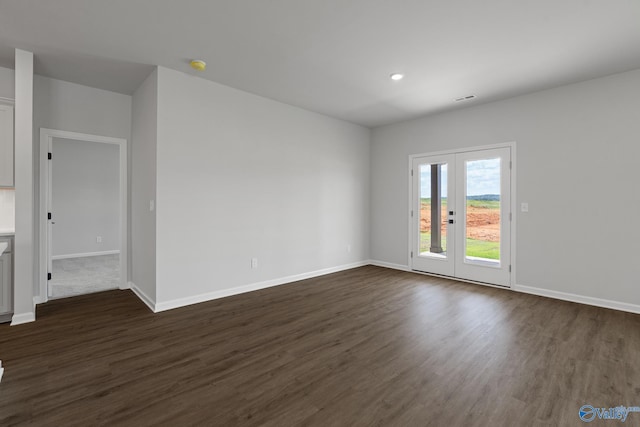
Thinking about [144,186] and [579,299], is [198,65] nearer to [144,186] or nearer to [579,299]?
[144,186]

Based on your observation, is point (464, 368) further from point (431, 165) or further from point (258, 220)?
point (431, 165)

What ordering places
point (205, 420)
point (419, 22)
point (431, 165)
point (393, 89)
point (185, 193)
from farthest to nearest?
point (431, 165)
point (393, 89)
point (185, 193)
point (419, 22)
point (205, 420)

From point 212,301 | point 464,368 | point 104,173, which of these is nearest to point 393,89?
point 464,368

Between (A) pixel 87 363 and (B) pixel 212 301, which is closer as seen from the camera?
(A) pixel 87 363

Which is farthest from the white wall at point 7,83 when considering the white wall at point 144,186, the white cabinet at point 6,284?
the white cabinet at point 6,284

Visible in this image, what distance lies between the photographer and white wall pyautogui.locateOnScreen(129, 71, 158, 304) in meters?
3.65

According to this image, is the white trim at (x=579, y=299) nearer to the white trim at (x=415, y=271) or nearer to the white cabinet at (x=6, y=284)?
the white trim at (x=415, y=271)

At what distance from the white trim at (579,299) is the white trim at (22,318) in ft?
20.2

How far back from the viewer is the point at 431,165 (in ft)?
17.9

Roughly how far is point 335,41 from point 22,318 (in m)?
4.40

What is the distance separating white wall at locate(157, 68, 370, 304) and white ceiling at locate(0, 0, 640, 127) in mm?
456

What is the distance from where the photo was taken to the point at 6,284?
3.21m

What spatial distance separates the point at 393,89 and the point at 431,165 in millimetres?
1801

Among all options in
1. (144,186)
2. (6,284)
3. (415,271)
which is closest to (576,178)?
(415,271)
